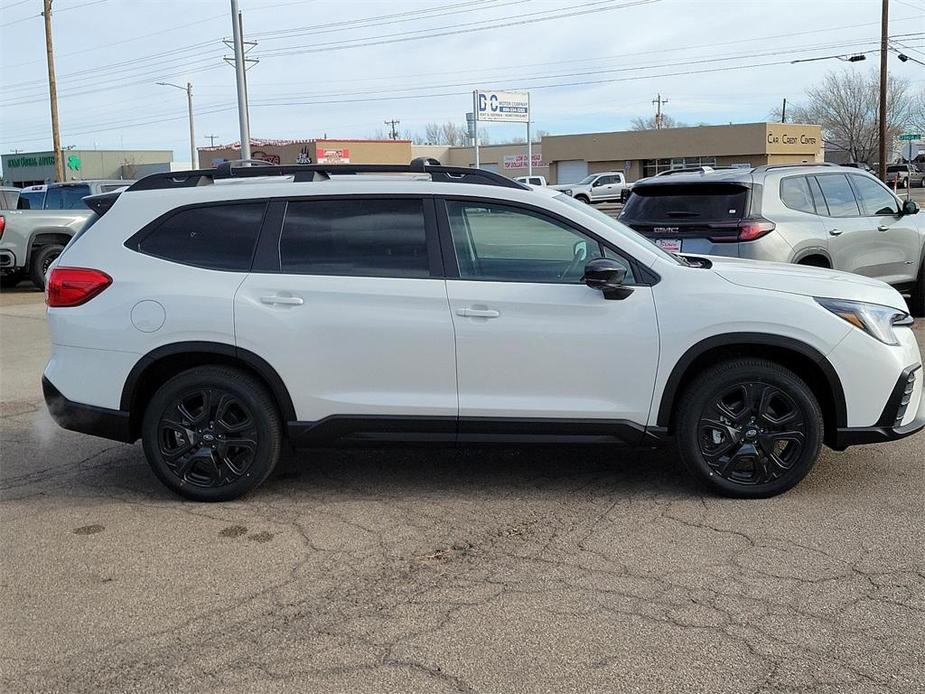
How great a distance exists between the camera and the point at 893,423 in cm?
492

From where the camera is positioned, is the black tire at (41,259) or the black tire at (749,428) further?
the black tire at (41,259)

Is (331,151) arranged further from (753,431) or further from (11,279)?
(753,431)

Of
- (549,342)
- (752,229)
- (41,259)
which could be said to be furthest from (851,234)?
(41,259)

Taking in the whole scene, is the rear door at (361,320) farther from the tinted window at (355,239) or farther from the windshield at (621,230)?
the windshield at (621,230)

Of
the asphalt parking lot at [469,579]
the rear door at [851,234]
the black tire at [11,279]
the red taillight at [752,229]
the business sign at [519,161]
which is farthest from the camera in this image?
the business sign at [519,161]

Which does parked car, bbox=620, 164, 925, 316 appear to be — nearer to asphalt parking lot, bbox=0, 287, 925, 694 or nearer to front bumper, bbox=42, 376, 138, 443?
asphalt parking lot, bbox=0, 287, 925, 694

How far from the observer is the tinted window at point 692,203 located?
332 inches

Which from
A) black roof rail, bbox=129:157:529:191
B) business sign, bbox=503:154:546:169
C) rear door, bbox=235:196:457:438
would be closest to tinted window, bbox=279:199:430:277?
rear door, bbox=235:196:457:438

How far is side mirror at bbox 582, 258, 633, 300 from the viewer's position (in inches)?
188

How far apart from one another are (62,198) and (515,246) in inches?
599

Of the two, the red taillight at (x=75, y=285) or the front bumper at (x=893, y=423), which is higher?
the red taillight at (x=75, y=285)

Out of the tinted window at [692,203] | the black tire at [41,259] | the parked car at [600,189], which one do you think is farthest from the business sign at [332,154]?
the tinted window at [692,203]

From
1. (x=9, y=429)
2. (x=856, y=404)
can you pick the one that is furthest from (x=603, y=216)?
(x=9, y=429)

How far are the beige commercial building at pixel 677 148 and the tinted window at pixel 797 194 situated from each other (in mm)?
51867
